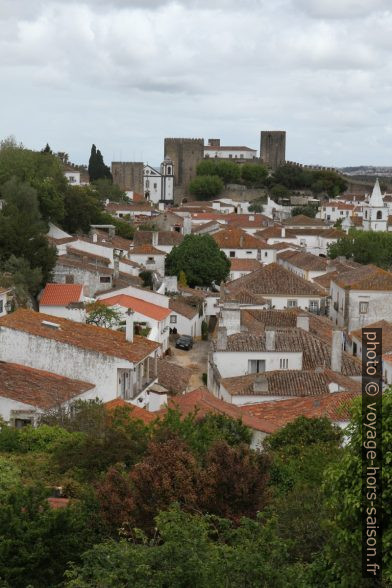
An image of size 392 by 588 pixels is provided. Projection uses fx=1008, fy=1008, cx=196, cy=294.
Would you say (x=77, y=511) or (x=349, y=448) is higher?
(x=349, y=448)

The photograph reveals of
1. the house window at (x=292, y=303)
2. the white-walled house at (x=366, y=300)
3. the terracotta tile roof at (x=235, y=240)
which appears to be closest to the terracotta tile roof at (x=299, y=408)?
the white-walled house at (x=366, y=300)

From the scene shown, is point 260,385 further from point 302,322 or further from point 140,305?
point 140,305

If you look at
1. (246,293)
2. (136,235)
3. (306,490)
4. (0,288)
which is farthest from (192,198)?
(306,490)

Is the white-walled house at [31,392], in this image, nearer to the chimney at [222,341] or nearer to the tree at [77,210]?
the chimney at [222,341]

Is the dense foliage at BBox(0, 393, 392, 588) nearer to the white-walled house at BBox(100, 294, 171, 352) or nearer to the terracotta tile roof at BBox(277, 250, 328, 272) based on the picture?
the white-walled house at BBox(100, 294, 171, 352)

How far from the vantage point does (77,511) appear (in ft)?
43.8

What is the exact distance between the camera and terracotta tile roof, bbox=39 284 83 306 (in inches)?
1419

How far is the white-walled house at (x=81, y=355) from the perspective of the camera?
25.3 m

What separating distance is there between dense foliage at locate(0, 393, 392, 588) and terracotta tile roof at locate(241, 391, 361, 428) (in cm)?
246

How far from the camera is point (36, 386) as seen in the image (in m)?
23.2

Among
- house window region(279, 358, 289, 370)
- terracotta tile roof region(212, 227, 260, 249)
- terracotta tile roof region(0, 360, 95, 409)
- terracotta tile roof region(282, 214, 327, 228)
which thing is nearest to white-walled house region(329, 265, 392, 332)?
house window region(279, 358, 289, 370)

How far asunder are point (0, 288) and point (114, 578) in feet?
81.4

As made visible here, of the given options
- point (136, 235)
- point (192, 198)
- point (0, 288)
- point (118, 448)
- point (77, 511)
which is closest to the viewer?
point (77, 511)

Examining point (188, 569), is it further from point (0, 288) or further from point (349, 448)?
→ point (0, 288)
